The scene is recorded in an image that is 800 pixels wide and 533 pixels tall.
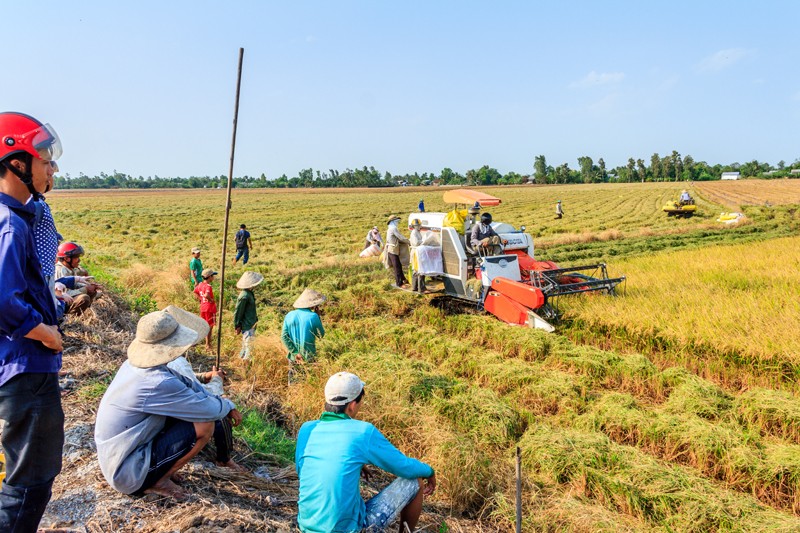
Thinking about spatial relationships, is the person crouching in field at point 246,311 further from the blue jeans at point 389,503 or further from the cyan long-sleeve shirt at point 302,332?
the blue jeans at point 389,503

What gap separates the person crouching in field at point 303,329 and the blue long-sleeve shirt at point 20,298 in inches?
134

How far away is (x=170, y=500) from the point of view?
2.92 meters

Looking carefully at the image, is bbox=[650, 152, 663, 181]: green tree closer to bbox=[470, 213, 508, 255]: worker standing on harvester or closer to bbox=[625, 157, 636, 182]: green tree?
bbox=[625, 157, 636, 182]: green tree

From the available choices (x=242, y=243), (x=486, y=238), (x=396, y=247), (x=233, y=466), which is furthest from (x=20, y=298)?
(x=242, y=243)

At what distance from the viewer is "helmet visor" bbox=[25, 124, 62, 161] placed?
2.17 m

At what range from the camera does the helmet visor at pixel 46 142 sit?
2166 millimetres

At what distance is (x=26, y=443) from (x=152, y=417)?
0.72 meters

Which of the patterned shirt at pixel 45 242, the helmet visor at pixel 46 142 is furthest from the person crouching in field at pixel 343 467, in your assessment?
the helmet visor at pixel 46 142

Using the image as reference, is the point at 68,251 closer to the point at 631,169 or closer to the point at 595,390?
the point at 595,390

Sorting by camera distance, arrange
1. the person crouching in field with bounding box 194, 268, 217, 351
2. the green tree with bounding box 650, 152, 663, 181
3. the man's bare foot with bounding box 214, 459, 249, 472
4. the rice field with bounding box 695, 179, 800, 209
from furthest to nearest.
A: the green tree with bounding box 650, 152, 663, 181 → the rice field with bounding box 695, 179, 800, 209 → the person crouching in field with bounding box 194, 268, 217, 351 → the man's bare foot with bounding box 214, 459, 249, 472

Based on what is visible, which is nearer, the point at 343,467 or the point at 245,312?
the point at 343,467

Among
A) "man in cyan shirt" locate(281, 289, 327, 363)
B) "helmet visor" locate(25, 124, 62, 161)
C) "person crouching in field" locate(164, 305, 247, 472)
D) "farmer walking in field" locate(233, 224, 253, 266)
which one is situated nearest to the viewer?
"helmet visor" locate(25, 124, 62, 161)

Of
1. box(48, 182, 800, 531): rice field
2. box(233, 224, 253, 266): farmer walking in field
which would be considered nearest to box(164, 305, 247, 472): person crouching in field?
box(48, 182, 800, 531): rice field

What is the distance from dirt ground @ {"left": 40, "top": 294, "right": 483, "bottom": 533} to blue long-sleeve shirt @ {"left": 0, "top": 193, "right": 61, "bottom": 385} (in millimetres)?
1012
